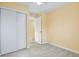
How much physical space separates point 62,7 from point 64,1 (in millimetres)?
146

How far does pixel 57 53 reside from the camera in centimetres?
183

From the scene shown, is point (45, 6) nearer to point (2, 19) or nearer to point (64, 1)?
point (64, 1)

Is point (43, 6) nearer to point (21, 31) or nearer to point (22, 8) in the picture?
point (22, 8)

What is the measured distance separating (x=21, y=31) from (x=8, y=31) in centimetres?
26

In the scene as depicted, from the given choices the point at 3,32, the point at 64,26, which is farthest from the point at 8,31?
the point at 64,26

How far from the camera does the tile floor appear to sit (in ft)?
5.79

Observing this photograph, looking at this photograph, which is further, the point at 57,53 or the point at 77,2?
the point at 57,53

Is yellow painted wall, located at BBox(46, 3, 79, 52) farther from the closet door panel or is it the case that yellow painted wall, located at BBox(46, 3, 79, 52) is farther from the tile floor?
the closet door panel

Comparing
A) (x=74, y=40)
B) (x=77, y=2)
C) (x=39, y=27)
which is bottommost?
(x=74, y=40)

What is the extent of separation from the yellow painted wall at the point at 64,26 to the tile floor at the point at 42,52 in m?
0.13

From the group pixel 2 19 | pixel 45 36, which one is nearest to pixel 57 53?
pixel 45 36

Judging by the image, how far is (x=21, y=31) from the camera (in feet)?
6.02

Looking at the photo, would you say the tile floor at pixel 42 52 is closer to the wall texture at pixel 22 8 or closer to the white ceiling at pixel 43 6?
the wall texture at pixel 22 8

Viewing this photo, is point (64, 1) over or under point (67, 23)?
over
